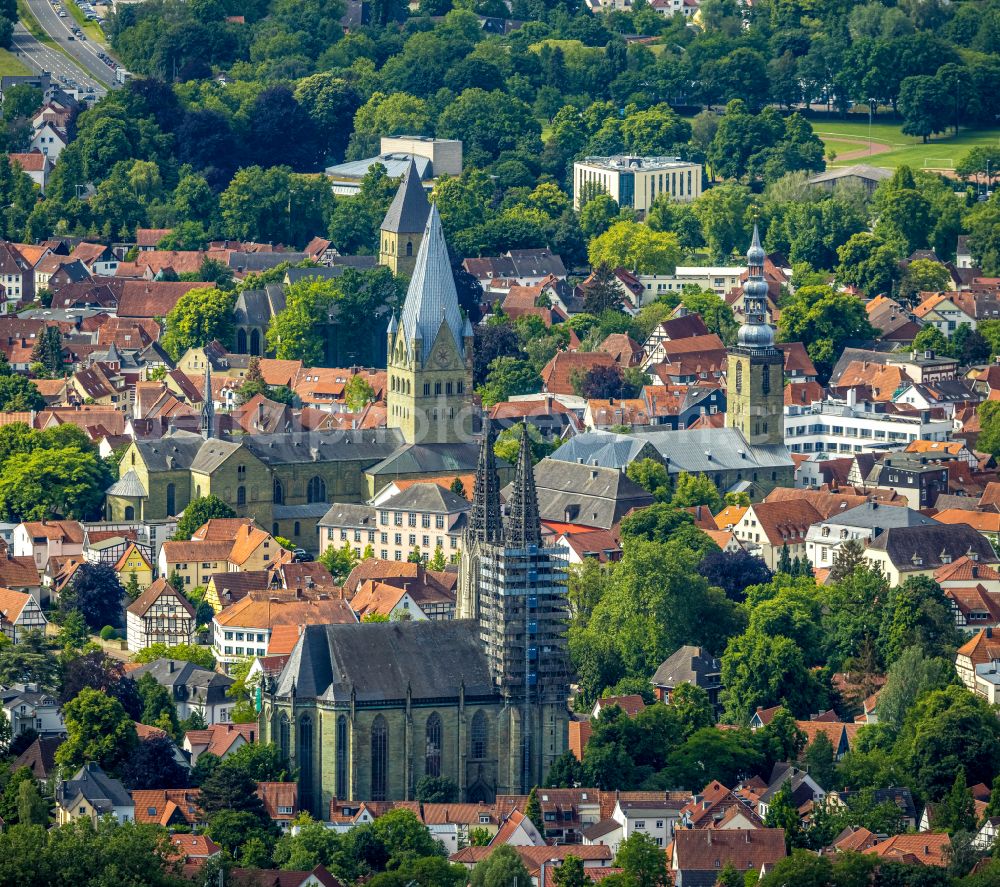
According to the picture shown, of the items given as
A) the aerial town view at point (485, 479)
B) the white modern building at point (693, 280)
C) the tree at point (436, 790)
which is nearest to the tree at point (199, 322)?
the aerial town view at point (485, 479)

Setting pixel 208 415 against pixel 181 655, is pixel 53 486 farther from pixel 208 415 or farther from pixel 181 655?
pixel 181 655

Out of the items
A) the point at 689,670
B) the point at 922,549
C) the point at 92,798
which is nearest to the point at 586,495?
the point at 922,549

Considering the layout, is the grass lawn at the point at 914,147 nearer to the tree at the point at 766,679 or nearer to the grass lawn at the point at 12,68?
the grass lawn at the point at 12,68

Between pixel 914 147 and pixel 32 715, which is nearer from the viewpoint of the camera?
pixel 32 715

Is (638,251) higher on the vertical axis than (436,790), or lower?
higher

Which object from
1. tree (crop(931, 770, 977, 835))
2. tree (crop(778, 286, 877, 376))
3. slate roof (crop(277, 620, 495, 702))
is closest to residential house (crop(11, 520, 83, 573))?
slate roof (crop(277, 620, 495, 702))

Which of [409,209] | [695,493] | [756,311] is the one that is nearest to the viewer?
[695,493]

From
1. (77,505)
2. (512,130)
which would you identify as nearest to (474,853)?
(77,505)

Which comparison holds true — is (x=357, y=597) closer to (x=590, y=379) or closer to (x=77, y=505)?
(x=77, y=505)
